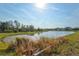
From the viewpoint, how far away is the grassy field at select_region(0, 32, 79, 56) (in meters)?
1.52

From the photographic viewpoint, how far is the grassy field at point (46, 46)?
152cm

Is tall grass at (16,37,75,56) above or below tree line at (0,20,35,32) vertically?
below

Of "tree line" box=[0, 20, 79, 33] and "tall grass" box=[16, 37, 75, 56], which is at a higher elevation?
"tree line" box=[0, 20, 79, 33]

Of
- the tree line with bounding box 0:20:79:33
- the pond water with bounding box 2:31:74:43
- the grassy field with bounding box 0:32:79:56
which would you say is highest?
the tree line with bounding box 0:20:79:33

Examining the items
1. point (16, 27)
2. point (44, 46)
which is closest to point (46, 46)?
point (44, 46)

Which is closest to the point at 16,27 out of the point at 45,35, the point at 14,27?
the point at 14,27

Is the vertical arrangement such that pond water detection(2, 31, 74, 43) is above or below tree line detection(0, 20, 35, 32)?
below

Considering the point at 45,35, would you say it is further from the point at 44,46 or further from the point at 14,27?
the point at 14,27

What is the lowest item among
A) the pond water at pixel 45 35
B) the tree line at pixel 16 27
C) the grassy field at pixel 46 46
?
the grassy field at pixel 46 46

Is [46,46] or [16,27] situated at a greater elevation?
[16,27]

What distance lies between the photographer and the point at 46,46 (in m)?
1.54

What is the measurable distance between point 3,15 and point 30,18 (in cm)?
23

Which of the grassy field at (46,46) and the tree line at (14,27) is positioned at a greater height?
the tree line at (14,27)

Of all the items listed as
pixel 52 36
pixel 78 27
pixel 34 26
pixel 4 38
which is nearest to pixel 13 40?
pixel 4 38
